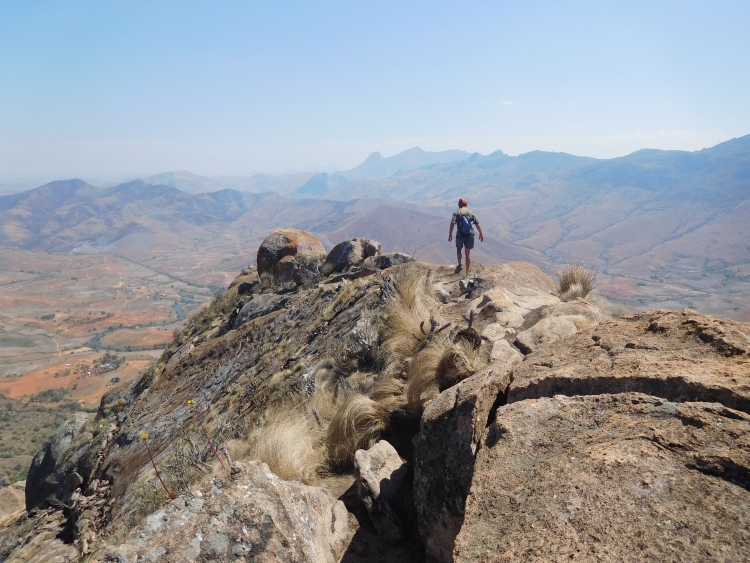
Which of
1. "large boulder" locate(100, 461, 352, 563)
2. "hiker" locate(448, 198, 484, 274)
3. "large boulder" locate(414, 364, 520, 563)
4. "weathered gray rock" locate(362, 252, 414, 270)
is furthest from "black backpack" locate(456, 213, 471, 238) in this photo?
"large boulder" locate(100, 461, 352, 563)

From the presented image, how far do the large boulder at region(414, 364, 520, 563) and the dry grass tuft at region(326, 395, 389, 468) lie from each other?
123cm

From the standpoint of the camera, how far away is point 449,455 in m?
3.05

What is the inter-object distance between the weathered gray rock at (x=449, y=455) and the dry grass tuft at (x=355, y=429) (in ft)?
4.12

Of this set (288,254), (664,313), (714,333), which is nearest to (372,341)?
(664,313)

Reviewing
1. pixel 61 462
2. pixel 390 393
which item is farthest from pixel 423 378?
pixel 61 462

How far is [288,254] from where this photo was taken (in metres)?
15.2

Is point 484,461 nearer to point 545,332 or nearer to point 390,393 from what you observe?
point 390,393

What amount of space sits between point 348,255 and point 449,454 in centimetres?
1116

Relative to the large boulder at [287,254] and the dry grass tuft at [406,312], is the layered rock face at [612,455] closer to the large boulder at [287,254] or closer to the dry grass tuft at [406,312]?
the dry grass tuft at [406,312]

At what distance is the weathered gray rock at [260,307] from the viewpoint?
35.2 ft

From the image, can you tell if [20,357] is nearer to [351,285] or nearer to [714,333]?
[351,285]

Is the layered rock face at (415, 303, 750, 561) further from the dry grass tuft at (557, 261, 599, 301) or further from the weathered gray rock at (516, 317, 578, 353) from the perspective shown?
the dry grass tuft at (557, 261, 599, 301)

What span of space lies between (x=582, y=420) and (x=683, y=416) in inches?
21.4

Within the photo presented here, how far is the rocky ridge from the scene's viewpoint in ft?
6.41
